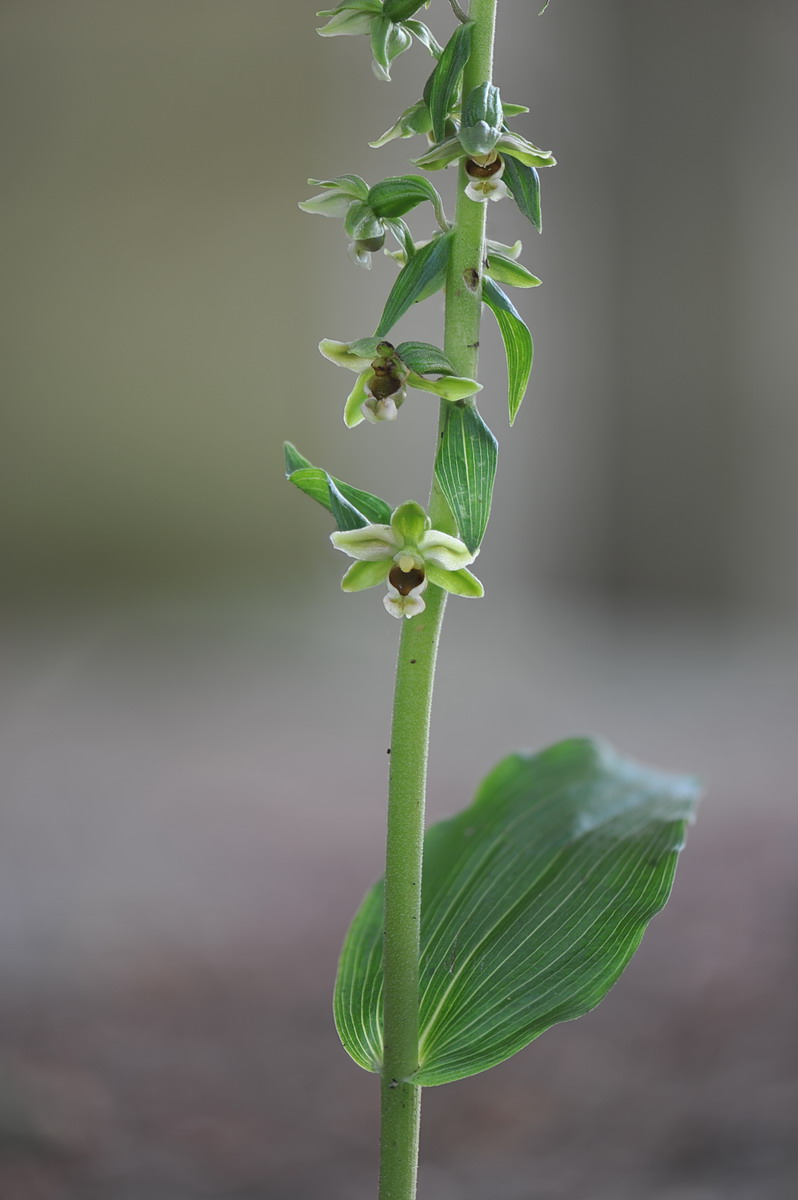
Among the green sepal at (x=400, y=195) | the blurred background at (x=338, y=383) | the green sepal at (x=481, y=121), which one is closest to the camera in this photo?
the green sepal at (x=481, y=121)

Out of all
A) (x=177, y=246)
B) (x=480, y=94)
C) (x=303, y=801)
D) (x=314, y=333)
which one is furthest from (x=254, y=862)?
(x=177, y=246)

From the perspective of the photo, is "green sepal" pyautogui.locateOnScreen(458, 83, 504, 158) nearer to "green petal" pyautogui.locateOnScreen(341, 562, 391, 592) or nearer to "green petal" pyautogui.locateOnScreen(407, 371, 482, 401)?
"green petal" pyautogui.locateOnScreen(407, 371, 482, 401)

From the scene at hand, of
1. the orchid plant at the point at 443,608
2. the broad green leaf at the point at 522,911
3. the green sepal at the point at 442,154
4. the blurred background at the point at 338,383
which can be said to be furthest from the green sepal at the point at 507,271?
the blurred background at the point at 338,383

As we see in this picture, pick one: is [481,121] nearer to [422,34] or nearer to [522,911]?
[422,34]

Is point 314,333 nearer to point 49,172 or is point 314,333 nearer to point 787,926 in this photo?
point 49,172

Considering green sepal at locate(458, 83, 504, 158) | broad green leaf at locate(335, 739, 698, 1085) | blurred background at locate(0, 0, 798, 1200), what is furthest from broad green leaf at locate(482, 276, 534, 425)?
blurred background at locate(0, 0, 798, 1200)

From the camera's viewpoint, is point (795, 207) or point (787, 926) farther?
point (795, 207)

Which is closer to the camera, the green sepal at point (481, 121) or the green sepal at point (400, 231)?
the green sepal at point (481, 121)

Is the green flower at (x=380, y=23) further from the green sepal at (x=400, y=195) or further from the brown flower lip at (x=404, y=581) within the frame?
the brown flower lip at (x=404, y=581)
